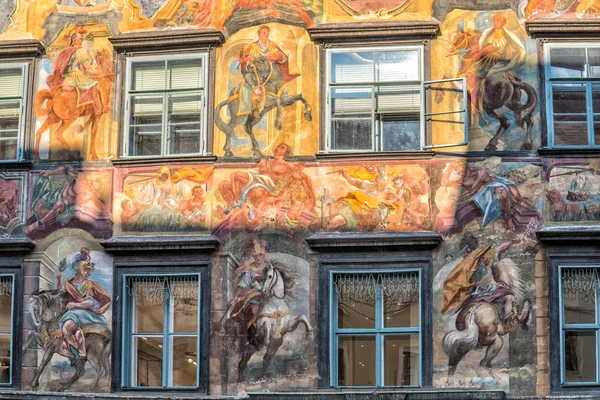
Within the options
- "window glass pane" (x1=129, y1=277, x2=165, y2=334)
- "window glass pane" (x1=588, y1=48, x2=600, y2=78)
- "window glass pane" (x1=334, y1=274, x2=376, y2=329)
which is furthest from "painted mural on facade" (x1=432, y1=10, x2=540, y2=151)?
"window glass pane" (x1=129, y1=277, x2=165, y2=334)

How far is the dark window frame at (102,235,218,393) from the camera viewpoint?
59.8ft

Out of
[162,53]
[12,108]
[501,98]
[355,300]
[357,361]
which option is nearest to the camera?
[357,361]

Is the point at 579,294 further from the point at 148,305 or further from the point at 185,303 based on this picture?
the point at 148,305

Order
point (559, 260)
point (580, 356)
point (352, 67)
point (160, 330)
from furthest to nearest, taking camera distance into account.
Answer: point (352, 67)
point (160, 330)
point (559, 260)
point (580, 356)

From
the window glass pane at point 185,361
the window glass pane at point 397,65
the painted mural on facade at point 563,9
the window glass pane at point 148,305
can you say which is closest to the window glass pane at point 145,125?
the window glass pane at point 148,305

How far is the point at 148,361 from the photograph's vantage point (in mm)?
18453

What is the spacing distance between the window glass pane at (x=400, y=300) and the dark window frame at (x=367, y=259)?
12 cm

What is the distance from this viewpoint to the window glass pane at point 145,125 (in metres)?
19.0

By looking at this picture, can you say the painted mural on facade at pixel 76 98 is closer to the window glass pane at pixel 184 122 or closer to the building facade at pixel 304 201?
the building facade at pixel 304 201

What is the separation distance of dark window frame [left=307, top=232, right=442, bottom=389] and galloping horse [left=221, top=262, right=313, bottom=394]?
0.34 m

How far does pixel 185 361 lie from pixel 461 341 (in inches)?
136

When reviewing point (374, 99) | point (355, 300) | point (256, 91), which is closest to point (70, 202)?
point (256, 91)

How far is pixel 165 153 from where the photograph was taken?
18875mm

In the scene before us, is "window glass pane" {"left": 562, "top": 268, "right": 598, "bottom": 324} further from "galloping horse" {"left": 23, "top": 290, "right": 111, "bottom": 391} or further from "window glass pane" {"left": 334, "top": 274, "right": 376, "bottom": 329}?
"galloping horse" {"left": 23, "top": 290, "right": 111, "bottom": 391}
